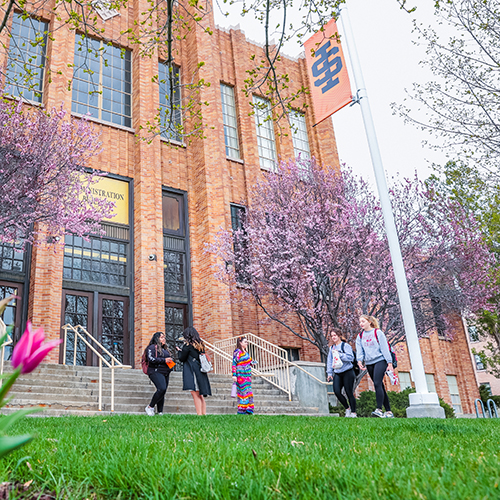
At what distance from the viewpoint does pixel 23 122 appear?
13.2 metres

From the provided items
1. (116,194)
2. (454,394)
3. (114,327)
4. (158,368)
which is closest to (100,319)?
(114,327)

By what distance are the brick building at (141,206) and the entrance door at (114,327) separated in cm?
4

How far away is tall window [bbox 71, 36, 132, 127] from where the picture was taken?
19625mm

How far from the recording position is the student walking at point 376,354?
8828 mm

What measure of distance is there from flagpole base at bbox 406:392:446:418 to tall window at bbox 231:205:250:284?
9.83 m

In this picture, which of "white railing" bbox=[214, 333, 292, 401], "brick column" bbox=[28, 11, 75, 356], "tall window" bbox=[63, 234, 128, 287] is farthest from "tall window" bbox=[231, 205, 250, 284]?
"brick column" bbox=[28, 11, 75, 356]

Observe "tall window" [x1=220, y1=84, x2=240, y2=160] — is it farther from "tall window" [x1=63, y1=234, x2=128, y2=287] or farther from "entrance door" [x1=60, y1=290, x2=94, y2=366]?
"entrance door" [x1=60, y1=290, x2=94, y2=366]

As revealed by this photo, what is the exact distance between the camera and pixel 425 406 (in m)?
10.1

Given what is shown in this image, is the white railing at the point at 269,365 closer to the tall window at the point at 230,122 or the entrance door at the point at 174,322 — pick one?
the entrance door at the point at 174,322

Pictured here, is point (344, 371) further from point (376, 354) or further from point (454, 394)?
point (454, 394)

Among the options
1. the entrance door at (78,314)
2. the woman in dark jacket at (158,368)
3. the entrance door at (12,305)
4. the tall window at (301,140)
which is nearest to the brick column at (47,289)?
the entrance door at (12,305)

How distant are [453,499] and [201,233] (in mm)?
19061

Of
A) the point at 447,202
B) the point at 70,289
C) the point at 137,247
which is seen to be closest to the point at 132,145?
the point at 137,247

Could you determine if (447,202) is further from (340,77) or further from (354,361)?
(354,361)
